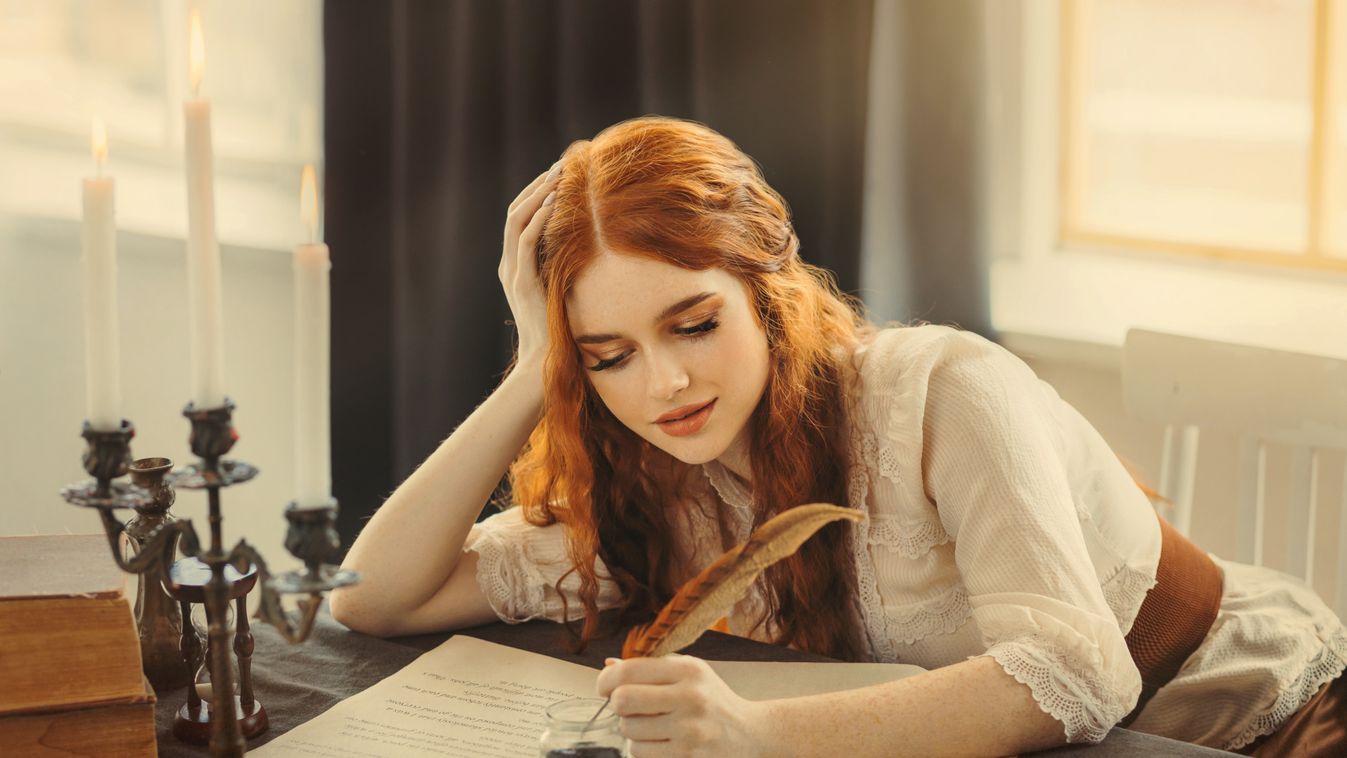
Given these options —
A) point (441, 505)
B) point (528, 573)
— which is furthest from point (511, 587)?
point (441, 505)

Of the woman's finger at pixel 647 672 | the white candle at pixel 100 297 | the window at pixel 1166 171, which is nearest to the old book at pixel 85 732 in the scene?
the white candle at pixel 100 297

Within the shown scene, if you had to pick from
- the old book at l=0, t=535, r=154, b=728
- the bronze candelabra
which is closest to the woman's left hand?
the bronze candelabra

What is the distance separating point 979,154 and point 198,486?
2092 millimetres

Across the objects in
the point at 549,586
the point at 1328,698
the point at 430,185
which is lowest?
the point at 1328,698

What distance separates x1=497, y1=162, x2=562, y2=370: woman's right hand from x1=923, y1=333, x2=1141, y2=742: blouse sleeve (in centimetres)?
48

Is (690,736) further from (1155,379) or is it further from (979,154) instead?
(979,154)

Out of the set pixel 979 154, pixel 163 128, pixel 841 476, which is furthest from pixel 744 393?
pixel 163 128

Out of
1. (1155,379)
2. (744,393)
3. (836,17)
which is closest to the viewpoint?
(744,393)

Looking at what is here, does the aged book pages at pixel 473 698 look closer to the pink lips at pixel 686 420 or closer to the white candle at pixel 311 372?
the pink lips at pixel 686 420

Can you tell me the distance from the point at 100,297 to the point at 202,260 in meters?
0.10

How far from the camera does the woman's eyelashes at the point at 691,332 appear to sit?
4.85 feet

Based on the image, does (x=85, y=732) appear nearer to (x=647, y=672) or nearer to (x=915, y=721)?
(x=647, y=672)

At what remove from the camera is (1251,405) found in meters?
1.81

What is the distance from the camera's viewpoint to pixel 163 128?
2744 millimetres
